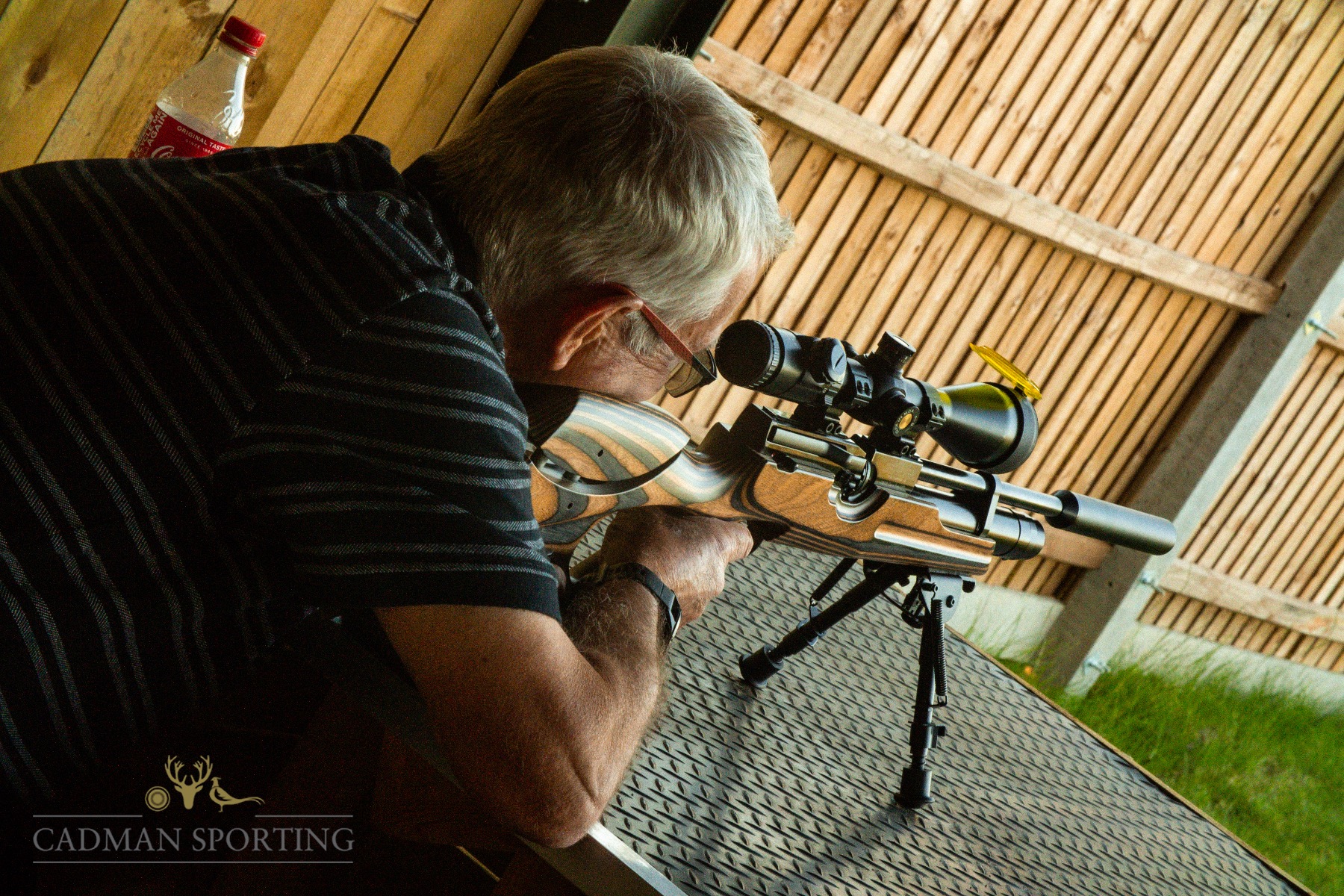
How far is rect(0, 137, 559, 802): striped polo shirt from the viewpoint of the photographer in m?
0.95

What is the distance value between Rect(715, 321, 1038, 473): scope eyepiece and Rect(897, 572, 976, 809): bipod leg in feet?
0.86

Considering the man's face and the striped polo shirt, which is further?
the man's face

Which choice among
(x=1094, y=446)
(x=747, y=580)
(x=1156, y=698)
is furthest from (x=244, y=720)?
(x=1156, y=698)

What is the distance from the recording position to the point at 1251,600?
523 cm

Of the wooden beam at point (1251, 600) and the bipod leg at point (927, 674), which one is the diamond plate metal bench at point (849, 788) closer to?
the bipod leg at point (927, 674)

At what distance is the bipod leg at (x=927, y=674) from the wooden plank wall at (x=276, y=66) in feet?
5.70

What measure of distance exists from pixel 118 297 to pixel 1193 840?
2237 mm

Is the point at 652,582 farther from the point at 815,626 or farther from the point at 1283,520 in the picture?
the point at 1283,520

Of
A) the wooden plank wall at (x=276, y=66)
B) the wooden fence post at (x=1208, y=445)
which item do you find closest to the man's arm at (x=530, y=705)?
the wooden plank wall at (x=276, y=66)

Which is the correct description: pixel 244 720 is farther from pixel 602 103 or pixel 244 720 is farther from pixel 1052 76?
pixel 1052 76

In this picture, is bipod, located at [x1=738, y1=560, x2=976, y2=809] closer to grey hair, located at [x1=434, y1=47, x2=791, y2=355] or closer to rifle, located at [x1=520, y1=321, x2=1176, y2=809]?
rifle, located at [x1=520, y1=321, x2=1176, y2=809]

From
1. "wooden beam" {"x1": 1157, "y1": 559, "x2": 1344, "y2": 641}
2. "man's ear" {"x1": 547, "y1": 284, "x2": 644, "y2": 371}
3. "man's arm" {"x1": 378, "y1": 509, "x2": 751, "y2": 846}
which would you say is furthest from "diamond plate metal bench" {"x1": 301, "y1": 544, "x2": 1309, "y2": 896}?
"wooden beam" {"x1": 1157, "y1": 559, "x2": 1344, "y2": 641}

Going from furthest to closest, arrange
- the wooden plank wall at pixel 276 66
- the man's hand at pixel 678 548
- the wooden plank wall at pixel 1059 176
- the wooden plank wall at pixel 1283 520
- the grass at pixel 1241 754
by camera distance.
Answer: the wooden plank wall at pixel 1283 520, the grass at pixel 1241 754, the wooden plank wall at pixel 1059 176, the wooden plank wall at pixel 276 66, the man's hand at pixel 678 548

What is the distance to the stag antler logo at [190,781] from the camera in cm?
115
